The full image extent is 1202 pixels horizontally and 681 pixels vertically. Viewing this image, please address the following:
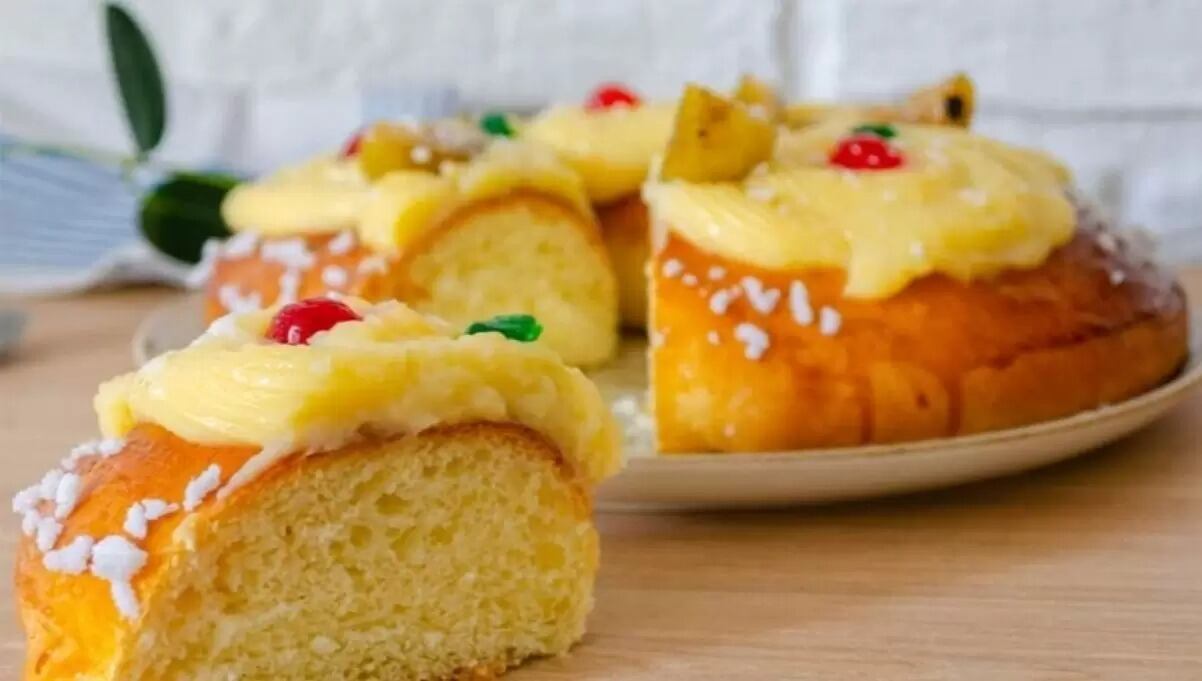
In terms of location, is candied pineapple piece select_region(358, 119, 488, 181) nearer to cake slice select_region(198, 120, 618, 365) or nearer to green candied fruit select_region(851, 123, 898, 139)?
cake slice select_region(198, 120, 618, 365)

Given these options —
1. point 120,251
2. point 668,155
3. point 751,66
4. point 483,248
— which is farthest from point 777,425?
point 120,251

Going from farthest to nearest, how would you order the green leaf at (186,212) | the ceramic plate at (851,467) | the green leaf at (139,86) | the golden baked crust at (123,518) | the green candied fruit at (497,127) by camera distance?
the green leaf at (186,212)
the green leaf at (139,86)
the green candied fruit at (497,127)
the ceramic plate at (851,467)
the golden baked crust at (123,518)

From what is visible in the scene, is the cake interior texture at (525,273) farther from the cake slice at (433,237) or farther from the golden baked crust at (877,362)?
the golden baked crust at (877,362)

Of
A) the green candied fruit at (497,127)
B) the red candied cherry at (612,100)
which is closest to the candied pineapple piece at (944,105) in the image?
the red candied cherry at (612,100)

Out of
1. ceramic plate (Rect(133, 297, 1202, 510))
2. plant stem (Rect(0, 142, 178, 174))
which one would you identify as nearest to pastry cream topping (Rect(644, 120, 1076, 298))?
ceramic plate (Rect(133, 297, 1202, 510))

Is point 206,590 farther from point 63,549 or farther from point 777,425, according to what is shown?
point 777,425

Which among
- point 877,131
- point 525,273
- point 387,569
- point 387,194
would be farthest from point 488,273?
point 387,569

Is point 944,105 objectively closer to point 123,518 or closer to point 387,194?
point 387,194
